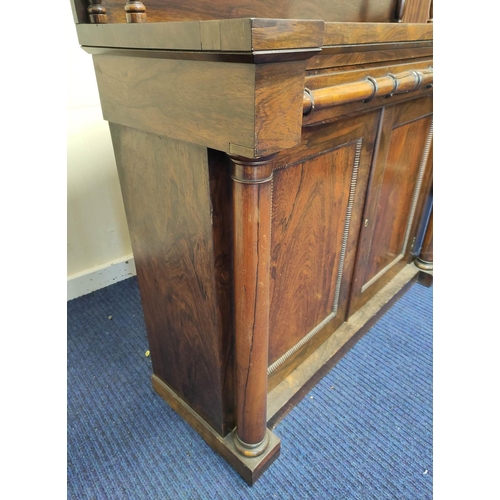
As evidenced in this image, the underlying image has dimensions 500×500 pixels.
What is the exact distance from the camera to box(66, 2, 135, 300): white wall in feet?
4.14

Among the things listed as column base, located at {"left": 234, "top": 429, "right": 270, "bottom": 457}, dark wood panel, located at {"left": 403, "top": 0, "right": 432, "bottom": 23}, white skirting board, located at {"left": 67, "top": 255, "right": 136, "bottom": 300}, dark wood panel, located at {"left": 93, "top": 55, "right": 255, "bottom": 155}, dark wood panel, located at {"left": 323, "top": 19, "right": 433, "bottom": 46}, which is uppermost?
dark wood panel, located at {"left": 403, "top": 0, "right": 432, "bottom": 23}

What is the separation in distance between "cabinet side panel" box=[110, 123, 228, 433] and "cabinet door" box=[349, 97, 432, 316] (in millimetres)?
553

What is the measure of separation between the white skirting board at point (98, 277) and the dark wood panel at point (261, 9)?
3.64 ft

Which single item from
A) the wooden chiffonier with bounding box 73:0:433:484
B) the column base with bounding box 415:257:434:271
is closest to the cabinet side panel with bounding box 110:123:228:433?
the wooden chiffonier with bounding box 73:0:433:484

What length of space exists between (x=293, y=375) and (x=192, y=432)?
1.06 ft

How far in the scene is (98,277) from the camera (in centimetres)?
156

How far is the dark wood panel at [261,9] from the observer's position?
632 millimetres

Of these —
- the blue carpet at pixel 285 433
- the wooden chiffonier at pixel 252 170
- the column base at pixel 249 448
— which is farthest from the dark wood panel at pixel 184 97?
the blue carpet at pixel 285 433

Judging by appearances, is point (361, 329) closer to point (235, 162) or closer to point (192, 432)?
point (192, 432)

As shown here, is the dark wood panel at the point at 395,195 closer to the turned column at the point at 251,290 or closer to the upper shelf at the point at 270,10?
the upper shelf at the point at 270,10

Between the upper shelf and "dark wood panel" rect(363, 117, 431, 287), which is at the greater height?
the upper shelf

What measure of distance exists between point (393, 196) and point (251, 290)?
0.75 metres

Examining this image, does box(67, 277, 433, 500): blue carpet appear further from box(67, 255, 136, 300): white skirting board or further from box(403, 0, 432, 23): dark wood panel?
box(403, 0, 432, 23): dark wood panel

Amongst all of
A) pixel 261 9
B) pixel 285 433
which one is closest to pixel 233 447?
pixel 285 433
